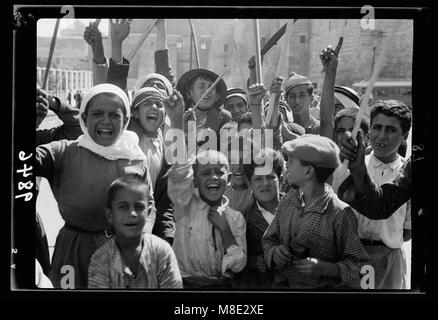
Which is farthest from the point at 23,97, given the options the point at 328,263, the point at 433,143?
the point at 433,143

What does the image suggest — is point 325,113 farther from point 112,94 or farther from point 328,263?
point 112,94

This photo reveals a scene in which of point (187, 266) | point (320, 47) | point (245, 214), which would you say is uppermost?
point (320, 47)

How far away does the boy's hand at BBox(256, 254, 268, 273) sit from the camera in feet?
13.8

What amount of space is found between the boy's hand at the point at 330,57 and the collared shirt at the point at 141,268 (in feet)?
4.23

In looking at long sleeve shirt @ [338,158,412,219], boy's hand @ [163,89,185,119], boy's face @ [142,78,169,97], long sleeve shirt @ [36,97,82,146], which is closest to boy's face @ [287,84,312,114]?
long sleeve shirt @ [338,158,412,219]

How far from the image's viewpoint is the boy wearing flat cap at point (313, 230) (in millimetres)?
4152

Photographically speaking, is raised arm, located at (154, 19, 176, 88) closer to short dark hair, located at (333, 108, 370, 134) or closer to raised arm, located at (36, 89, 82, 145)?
raised arm, located at (36, 89, 82, 145)

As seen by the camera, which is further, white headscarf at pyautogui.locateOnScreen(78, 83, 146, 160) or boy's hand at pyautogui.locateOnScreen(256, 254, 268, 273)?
boy's hand at pyautogui.locateOnScreen(256, 254, 268, 273)

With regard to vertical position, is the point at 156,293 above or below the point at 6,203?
below

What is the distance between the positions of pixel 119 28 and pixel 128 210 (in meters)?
0.97

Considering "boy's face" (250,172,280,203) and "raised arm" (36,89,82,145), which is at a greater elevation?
"raised arm" (36,89,82,145)

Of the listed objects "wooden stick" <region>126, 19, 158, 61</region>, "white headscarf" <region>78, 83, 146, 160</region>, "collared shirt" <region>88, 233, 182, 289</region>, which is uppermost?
"wooden stick" <region>126, 19, 158, 61</region>

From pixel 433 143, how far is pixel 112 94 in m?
1.74
